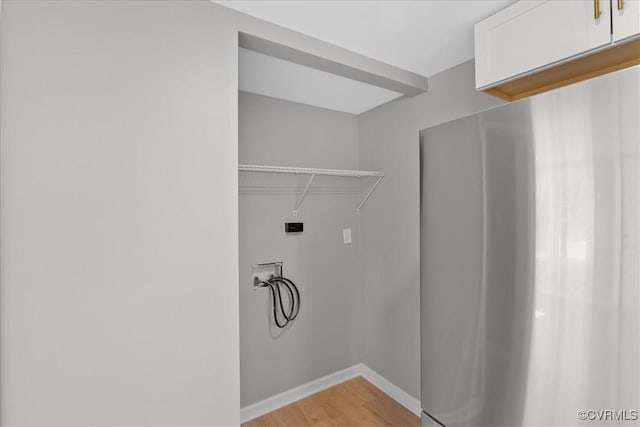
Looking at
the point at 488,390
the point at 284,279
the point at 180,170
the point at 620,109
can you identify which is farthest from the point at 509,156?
the point at 284,279

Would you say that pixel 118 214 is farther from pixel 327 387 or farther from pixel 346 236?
pixel 327 387

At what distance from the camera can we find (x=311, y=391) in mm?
2561

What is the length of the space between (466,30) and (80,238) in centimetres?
197

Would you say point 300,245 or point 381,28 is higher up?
point 381,28

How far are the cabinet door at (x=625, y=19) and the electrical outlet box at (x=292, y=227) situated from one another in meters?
1.99

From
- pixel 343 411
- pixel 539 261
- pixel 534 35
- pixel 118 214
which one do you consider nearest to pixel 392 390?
pixel 343 411

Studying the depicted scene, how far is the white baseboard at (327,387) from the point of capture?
2.29 metres

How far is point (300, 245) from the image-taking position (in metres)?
2.56

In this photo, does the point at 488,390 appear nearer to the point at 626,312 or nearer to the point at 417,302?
the point at 626,312

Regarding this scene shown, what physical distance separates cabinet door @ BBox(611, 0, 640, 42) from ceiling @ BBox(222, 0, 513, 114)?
42cm

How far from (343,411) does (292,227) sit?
141cm

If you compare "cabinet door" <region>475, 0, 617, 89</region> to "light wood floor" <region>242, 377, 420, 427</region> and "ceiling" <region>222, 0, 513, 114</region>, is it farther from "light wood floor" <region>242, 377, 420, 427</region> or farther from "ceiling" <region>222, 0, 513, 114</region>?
"light wood floor" <region>242, 377, 420, 427</region>

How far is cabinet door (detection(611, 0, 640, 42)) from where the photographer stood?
3.55ft

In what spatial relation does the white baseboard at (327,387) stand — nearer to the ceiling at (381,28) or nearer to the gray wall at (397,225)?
the gray wall at (397,225)
